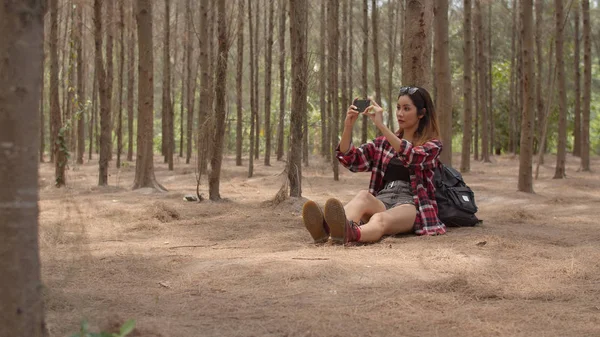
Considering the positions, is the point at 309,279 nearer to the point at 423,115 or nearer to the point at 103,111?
the point at 423,115

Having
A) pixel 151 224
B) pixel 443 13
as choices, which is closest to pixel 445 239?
pixel 151 224

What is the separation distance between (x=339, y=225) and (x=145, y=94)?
19.6 ft

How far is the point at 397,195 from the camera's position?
5.29 meters

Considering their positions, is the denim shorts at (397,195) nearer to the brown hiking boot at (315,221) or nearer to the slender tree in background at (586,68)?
the brown hiking boot at (315,221)

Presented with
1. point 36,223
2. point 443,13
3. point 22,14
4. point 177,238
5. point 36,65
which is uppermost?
point 443,13

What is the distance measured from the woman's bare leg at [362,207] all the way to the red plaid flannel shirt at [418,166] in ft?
0.90

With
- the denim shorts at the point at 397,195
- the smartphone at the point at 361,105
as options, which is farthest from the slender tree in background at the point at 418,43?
the smartphone at the point at 361,105

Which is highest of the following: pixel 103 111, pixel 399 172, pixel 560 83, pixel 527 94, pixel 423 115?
pixel 560 83

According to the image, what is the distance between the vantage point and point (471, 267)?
13.1 feet

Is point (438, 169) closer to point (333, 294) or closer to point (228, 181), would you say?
point (333, 294)

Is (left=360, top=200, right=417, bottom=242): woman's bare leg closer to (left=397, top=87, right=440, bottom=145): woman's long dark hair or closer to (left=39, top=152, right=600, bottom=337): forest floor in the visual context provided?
(left=39, top=152, right=600, bottom=337): forest floor

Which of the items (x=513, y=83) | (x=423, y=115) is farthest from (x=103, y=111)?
(x=513, y=83)

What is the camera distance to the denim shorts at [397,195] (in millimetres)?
5254

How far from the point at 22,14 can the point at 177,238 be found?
3731mm
